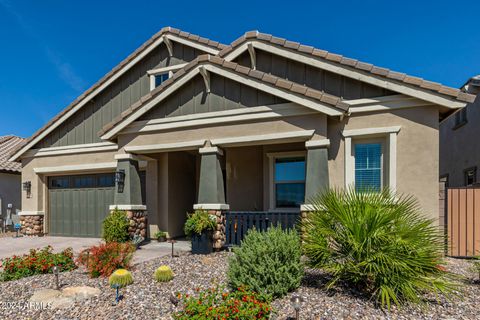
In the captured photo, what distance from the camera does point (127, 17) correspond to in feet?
40.5

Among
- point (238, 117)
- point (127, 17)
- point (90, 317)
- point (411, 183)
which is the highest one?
point (127, 17)

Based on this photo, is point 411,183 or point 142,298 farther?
point 411,183

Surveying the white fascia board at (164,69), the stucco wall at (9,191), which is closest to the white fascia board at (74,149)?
the white fascia board at (164,69)

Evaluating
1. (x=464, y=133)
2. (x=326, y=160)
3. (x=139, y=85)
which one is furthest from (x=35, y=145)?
(x=464, y=133)

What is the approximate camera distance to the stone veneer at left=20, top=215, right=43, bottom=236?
12.3 metres

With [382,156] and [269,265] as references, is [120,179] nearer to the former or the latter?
[269,265]

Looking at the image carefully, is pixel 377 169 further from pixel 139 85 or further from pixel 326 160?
pixel 139 85

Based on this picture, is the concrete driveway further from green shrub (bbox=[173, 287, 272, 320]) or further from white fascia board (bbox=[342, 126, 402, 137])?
white fascia board (bbox=[342, 126, 402, 137])

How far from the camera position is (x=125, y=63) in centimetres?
1204

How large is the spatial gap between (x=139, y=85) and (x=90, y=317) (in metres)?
9.64

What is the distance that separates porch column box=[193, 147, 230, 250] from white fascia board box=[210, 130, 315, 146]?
1.04 ft

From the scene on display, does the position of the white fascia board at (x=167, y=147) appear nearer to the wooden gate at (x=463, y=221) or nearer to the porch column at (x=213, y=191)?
the porch column at (x=213, y=191)

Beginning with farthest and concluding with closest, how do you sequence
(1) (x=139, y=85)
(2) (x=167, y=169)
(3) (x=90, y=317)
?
1. (1) (x=139, y=85)
2. (2) (x=167, y=169)
3. (3) (x=90, y=317)

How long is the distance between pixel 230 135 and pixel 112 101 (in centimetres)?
660
